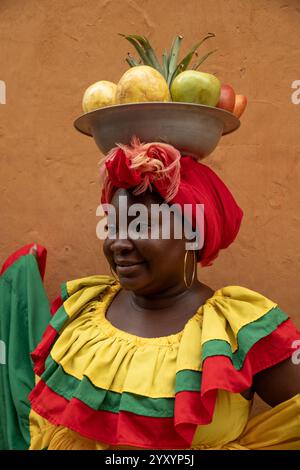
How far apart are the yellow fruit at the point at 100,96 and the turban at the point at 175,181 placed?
0.15m

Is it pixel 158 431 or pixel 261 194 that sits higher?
pixel 261 194

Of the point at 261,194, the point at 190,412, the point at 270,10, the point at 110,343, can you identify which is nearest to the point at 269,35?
the point at 270,10

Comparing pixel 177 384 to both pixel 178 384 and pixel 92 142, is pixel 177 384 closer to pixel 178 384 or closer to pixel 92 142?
pixel 178 384

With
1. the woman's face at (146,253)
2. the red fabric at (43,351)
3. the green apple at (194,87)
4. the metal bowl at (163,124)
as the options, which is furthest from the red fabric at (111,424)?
the green apple at (194,87)

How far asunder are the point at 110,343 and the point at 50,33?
4.85ft

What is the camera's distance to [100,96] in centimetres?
184

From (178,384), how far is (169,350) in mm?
129

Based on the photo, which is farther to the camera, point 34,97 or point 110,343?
point 34,97

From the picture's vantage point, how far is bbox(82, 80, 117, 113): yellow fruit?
6.03ft

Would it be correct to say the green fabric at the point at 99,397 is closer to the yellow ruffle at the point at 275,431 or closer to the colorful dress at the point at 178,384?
the colorful dress at the point at 178,384

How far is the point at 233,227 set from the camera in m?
1.90

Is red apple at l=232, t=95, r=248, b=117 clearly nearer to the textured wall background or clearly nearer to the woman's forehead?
the woman's forehead

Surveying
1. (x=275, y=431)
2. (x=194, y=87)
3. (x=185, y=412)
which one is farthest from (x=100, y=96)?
(x=275, y=431)
